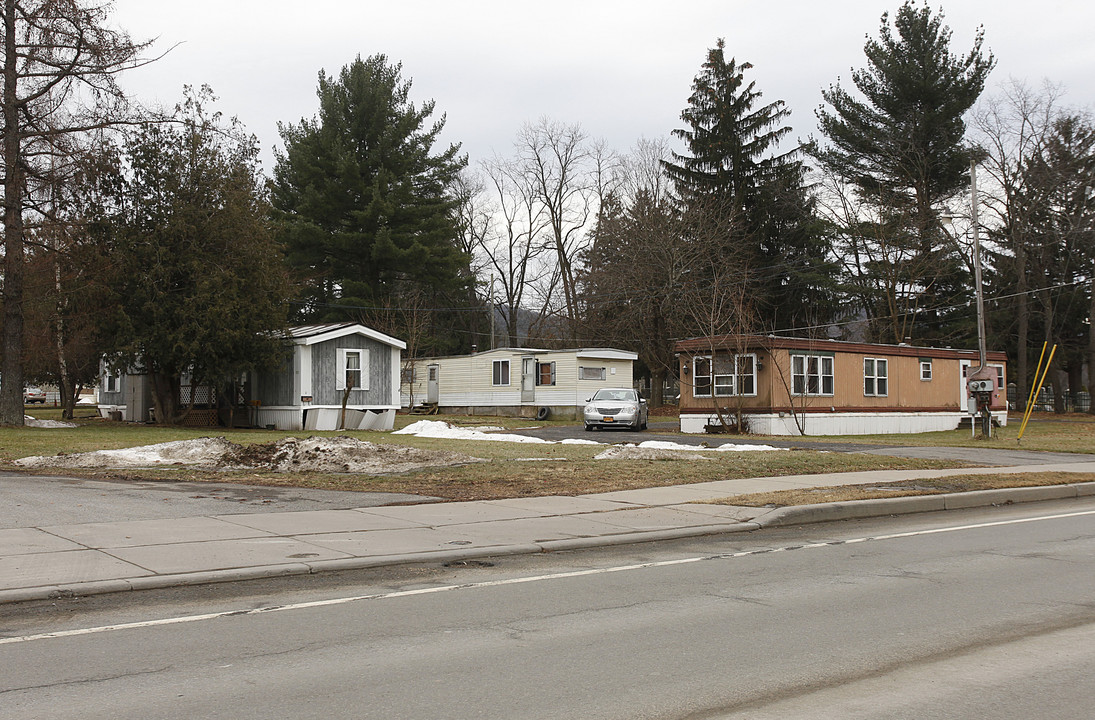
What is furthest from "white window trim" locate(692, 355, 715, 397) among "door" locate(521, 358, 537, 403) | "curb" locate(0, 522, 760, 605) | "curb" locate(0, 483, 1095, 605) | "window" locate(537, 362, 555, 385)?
"curb" locate(0, 522, 760, 605)

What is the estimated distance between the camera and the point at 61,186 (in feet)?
105

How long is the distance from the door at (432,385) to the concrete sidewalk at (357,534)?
119 feet

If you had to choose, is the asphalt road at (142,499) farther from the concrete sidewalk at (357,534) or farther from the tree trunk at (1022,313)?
the tree trunk at (1022,313)

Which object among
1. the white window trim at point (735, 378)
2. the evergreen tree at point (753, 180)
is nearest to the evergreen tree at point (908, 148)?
the evergreen tree at point (753, 180)

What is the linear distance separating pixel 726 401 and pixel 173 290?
1978 centimetres

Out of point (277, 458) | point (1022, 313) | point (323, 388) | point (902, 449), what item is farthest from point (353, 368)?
point (1022, 313)

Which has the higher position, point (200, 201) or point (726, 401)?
point (200, 201)

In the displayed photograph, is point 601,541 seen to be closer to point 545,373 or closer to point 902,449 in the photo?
point 902,449

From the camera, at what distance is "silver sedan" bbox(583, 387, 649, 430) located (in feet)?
110

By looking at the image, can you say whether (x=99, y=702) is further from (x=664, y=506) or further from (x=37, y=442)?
(x=37, y=442)

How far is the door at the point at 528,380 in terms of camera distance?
44.8 m

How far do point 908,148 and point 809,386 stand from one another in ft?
79.1

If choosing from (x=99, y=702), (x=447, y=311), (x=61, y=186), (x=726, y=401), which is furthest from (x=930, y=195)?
(x=99, y=702)

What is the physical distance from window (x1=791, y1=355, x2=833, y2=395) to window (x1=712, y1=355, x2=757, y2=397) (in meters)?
1.38
